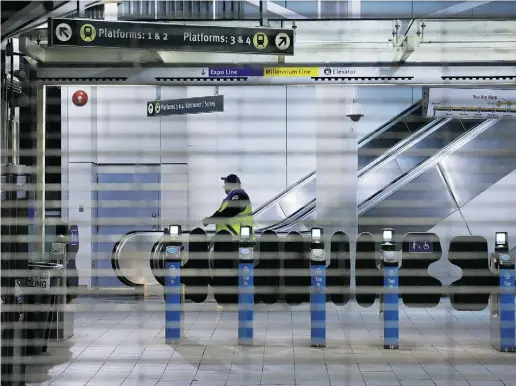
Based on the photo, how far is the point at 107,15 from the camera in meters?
7.44

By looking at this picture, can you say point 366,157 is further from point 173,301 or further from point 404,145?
point 173,301

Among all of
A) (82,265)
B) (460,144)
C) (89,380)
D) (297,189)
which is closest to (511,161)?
(460,144)

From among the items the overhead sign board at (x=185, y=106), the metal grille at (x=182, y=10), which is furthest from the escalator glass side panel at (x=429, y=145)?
the metal grille at (x=182, y=10)

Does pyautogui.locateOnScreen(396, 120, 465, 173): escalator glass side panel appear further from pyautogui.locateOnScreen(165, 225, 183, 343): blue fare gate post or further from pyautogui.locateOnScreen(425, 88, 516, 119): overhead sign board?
pyautogui.locateOnScreen(165, 225, 183, 343): blue fare gate post

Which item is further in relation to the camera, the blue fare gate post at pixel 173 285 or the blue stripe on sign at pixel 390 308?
the blue fare gate post at pixel 173 285

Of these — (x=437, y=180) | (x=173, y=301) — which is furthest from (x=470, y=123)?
(x=173, y=301)

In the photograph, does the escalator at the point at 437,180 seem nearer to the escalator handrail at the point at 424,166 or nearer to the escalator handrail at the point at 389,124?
the escalator handrail at the point at 424,166

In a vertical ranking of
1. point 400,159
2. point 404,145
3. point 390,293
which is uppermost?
point 404,145

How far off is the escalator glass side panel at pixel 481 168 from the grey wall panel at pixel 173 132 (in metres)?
3.10

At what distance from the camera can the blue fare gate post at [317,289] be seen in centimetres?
757

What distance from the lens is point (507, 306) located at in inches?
298

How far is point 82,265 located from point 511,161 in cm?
513

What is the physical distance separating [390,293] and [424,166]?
15.3ft

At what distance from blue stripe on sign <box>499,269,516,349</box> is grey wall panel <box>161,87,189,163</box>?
5.01 metres
